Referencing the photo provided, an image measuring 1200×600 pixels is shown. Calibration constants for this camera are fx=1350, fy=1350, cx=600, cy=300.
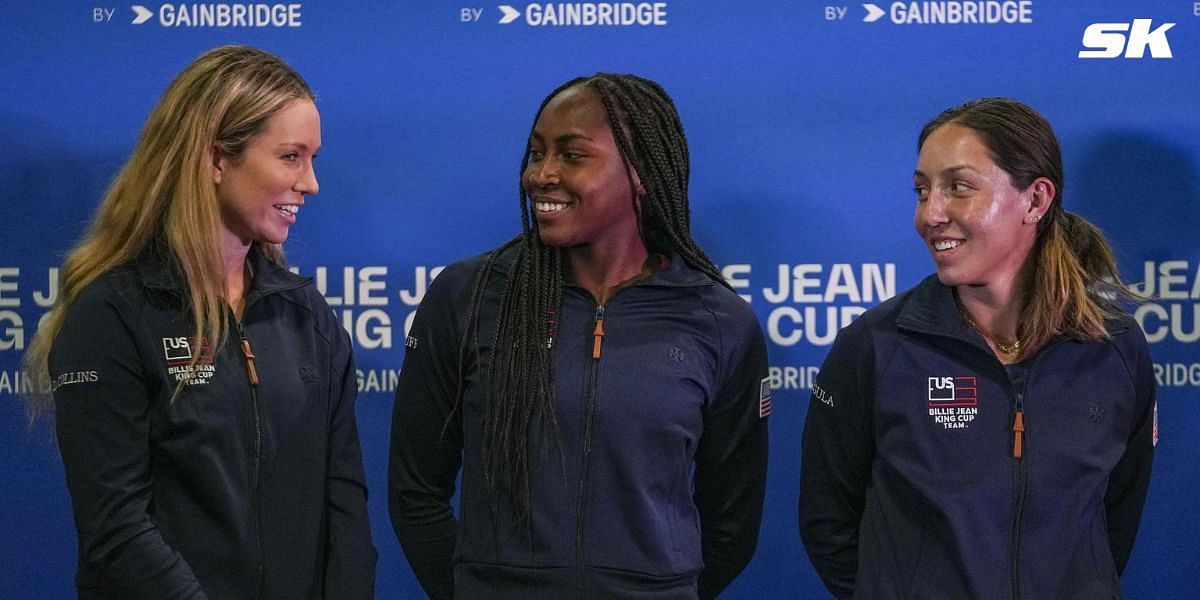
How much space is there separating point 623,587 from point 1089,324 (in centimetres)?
91

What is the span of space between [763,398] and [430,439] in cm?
60

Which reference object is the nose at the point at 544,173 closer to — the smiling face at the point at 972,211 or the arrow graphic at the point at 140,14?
the smiling face at the point at 972,211

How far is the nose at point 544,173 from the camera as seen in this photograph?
226cm

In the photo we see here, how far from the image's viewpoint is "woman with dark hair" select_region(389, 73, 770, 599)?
218cm

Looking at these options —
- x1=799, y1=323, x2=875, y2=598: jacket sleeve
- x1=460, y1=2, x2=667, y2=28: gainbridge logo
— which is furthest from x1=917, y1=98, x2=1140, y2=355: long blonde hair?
x1=460, y1=2, x2=667, y2=28: gainbridge logo

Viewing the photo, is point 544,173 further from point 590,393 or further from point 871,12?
point 871,12

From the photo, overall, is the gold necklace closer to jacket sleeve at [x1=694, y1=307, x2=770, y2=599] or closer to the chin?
the chin

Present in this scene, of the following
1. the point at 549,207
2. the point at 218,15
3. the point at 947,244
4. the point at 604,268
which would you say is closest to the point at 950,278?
A: the point at 947,244

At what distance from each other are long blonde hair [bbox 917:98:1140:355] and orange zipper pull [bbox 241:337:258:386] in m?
1.23

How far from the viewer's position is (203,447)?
2008 mm

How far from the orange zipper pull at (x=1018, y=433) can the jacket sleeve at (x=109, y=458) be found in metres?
1.31

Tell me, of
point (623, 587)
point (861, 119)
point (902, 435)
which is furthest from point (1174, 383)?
point (623, 587)

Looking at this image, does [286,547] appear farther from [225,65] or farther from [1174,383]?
[1174,383]

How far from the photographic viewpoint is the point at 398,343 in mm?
3139
